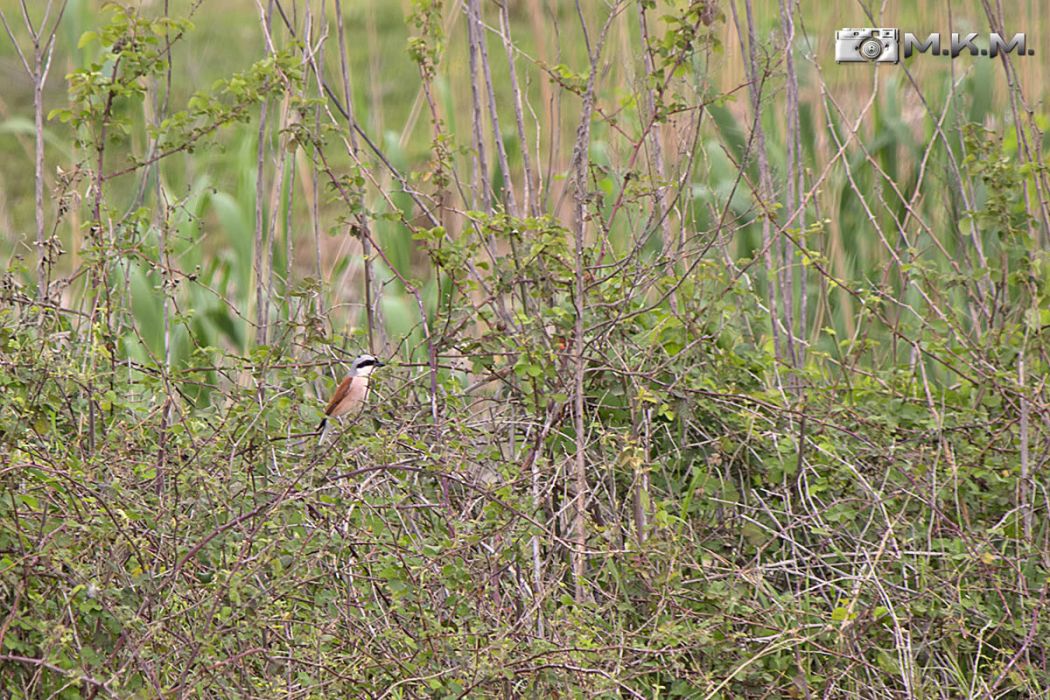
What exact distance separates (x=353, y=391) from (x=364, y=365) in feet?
0.23

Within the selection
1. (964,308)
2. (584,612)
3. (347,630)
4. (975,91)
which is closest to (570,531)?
(584,612)

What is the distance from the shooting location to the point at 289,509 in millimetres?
2703

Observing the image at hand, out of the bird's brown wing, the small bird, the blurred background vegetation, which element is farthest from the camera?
the bird's brown wing

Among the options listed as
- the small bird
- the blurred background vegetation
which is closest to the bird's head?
the small bird

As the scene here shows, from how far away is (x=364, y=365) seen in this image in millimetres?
3340

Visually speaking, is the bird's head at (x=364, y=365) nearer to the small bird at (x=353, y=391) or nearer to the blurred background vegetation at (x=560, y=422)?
the small bird at (x=353, y=391)

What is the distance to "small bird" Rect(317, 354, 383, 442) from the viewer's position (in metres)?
3.26

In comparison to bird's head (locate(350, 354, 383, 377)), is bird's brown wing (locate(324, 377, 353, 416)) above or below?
below

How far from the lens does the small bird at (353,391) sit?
3262 millimetres

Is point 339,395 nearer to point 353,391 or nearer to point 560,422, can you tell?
point 353,391

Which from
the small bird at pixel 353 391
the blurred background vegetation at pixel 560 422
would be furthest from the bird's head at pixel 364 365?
the blurred background vegetation at pixel 560 422

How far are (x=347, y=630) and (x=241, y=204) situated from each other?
1.97 metres

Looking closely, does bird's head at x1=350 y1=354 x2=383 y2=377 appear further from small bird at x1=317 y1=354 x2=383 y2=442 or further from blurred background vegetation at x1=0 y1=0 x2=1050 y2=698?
blurred background vegetation at x1=0 y1=0 x2=1050 y2=698

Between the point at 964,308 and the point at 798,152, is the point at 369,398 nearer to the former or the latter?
the point at 798,152
